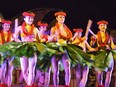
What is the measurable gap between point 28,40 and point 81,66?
0.52 meters

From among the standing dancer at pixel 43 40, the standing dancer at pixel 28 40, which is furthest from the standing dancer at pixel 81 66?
the standing dancer at pixel 28 40

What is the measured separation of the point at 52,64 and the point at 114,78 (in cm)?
98

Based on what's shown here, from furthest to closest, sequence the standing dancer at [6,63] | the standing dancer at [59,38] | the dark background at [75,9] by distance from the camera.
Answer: the dark background at [75,9] → the standing dancer at [6,63] → the standing dancer at [59,38]

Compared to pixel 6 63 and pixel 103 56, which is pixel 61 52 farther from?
pixel 6 63

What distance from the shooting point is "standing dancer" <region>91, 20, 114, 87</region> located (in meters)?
2.99

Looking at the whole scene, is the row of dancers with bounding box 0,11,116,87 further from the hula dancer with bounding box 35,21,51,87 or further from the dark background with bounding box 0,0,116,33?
the dark background with bounding box 0,0,116,33

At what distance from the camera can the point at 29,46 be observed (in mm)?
2732

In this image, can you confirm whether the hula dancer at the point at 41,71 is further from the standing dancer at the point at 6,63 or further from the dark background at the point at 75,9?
the dark background at the point at 75,9

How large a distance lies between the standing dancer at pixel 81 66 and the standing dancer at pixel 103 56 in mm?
94

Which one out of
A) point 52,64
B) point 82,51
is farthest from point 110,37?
point 52,64

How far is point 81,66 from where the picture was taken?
3.03 metres

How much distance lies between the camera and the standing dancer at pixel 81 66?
2998 millimetres

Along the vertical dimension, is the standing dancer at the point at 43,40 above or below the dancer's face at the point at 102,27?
below

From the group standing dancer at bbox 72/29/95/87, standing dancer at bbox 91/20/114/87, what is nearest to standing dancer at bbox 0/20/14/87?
standing dancer at bbox 72/29/95/87
